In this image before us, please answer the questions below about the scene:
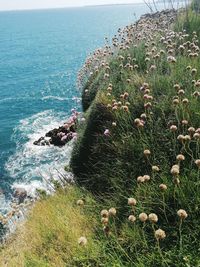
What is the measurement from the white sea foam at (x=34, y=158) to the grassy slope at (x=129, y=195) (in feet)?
27.9

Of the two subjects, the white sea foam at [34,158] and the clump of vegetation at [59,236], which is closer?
the clump of vegetation at [59,236]

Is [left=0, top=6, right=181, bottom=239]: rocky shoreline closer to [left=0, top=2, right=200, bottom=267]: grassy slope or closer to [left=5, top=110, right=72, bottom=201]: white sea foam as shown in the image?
[left=5, top=110, right=72, bottom=201]: white sea foam

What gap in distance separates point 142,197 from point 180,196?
46 cm

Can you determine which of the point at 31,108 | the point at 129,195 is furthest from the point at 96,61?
the point at 31,108

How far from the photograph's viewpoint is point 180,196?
491cm

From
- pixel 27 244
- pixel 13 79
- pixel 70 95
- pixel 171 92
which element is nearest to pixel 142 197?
pixel 27 244

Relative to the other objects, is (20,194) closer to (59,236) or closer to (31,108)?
(59,236)

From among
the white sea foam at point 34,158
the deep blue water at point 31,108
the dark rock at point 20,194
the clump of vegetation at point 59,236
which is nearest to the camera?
the clump of vegetation at point 59,236

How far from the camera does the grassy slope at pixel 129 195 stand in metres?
4.73

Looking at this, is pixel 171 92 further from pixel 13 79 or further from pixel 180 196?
pixel 13 79

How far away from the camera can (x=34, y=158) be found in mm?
21984

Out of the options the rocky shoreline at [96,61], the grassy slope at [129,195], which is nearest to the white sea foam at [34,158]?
the rocky shoreline at [96,61]

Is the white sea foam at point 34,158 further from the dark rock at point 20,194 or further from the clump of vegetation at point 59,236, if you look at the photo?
the clump of vegetation at point 59,236

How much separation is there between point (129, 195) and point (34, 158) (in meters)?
16.9
